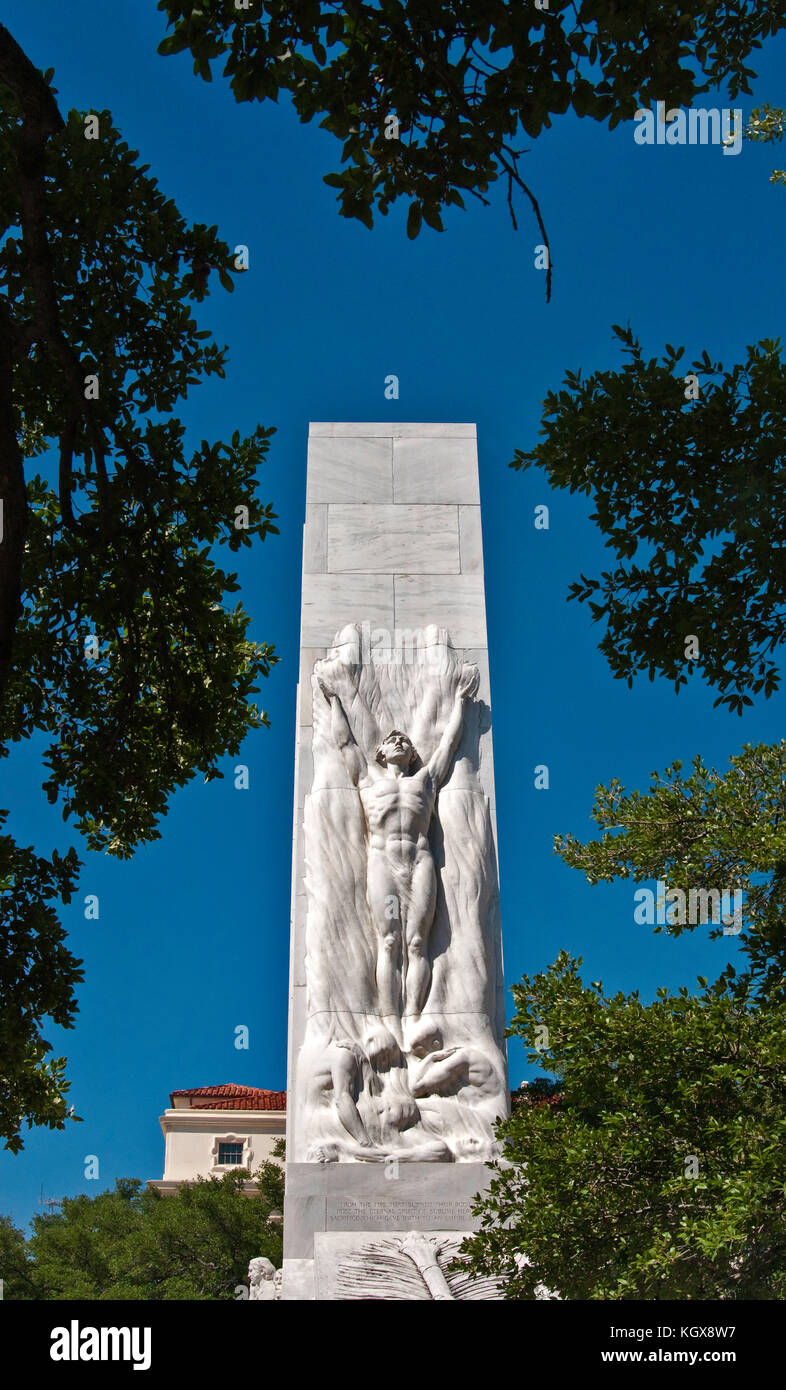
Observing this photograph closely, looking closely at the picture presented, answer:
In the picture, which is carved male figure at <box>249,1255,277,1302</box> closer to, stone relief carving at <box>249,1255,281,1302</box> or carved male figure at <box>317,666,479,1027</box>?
stone relief carving at <box>249,1255,281,1302</box>

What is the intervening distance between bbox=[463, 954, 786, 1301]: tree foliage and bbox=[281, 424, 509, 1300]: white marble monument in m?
2.80

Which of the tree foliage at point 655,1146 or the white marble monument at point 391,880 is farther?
the white marble monument at point 391,880

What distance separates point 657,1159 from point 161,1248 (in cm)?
2571

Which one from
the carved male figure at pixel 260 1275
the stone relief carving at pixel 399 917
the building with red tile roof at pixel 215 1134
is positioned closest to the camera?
the stone relief carving at pixel 399 917

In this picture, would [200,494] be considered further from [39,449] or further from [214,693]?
[39,449]

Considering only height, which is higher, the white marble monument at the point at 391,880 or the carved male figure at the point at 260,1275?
the white marble monument at the point at 391,880

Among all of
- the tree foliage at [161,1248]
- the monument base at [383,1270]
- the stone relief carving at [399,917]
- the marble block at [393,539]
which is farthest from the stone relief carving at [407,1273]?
the tree foliage at [161,1248]

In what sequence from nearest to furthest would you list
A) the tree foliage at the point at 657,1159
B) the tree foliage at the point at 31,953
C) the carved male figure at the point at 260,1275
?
1. the tree foliage at the point at 657,1159
2. the tree foliage at the point at 31,953
3. the carved male figure at the point at 260,1275

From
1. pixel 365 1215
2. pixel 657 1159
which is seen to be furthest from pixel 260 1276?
pixel 657 1159

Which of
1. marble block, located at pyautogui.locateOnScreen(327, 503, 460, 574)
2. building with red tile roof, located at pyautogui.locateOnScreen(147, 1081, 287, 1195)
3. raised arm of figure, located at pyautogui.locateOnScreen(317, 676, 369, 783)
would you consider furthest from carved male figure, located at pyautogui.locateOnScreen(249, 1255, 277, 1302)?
building with red tile roof, located at pyautogui.locateOnScreen(147, 1081, 287, 1195)

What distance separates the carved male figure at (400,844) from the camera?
40.2 feet

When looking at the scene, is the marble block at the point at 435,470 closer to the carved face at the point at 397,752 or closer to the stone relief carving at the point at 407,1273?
the carved face at the point at 397,752

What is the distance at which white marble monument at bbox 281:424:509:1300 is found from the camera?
436 inches

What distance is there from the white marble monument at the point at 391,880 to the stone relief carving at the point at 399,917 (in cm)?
2
